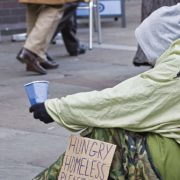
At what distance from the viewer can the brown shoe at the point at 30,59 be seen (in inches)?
304

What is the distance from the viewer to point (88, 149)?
10.5ft

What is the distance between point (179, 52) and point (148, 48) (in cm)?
22

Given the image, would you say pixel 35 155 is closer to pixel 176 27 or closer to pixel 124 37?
pixel 176 27

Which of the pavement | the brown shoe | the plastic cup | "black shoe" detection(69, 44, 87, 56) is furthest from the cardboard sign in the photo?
"black shoe" detection(69, 44, 87, 56)

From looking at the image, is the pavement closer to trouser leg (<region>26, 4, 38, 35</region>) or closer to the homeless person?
trouser leg (<region>26, 4, 38, 35</region>)

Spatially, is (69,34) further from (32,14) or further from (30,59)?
(30,59)

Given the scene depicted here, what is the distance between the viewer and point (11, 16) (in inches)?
447

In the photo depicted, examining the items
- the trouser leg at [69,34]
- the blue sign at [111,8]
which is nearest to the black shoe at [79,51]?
the trouser leg at [69,34]

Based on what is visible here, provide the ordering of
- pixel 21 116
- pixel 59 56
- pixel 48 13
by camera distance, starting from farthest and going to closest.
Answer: pixel 59 56, pixel 48 13, pixel 21 116

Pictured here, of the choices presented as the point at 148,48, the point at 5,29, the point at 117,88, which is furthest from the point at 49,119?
the point at 5,29

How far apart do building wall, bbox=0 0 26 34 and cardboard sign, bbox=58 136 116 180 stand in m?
8.03

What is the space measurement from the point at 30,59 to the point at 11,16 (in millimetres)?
3759

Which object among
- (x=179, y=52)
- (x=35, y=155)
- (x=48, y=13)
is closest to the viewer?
(x=179, y=52)

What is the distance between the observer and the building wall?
1117 centimetres
